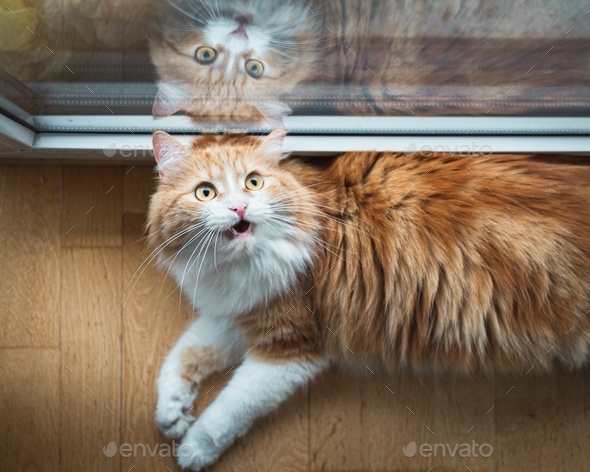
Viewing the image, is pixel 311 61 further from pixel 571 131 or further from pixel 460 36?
pixel 571 131

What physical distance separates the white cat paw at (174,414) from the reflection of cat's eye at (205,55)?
0.82 metres

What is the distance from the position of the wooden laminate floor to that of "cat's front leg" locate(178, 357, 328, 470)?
9cm

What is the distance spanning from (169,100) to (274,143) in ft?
0.87

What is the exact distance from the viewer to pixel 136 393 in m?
1.37

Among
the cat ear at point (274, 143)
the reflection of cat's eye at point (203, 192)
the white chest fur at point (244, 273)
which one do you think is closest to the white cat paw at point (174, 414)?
the white chest fur at point (244, 273)

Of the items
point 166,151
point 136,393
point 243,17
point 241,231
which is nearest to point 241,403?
point 136,393

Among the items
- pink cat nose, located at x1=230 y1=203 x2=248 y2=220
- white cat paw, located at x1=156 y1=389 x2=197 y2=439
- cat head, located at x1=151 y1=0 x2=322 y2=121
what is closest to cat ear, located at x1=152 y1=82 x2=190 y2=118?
cat head, located at x1=151 y1=0 x2=322 y2=121

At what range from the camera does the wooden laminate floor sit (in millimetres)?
1354

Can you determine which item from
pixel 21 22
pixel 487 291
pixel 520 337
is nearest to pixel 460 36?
pixel 487 291

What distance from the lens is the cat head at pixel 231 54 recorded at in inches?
42.1

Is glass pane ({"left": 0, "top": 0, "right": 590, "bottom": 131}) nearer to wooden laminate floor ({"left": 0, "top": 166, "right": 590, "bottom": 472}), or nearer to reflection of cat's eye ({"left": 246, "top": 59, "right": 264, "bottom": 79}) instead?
reflection of cat's eye ({"left": 246, "top": 59, "right": 264, "bottom": 79})

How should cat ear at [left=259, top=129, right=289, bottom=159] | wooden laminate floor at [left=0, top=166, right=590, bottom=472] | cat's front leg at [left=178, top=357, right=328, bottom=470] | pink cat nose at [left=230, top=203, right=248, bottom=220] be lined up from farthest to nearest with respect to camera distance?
wooden laminate floor at [left=0, top=166, right=590, bottom=472] < cat's front leg at [left=178, top=357, right=328, bottom=470] < cat ear at [left=259, top=129, right=289, bottom=159] < pink cat nose at [left=230, top=203, right=248, bottom=220]

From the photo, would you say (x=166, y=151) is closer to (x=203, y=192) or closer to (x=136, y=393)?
(x=203, y=192)

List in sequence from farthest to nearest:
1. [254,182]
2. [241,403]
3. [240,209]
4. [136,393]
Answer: [136,393]
[241,403]
[254,182]
[240,209]
